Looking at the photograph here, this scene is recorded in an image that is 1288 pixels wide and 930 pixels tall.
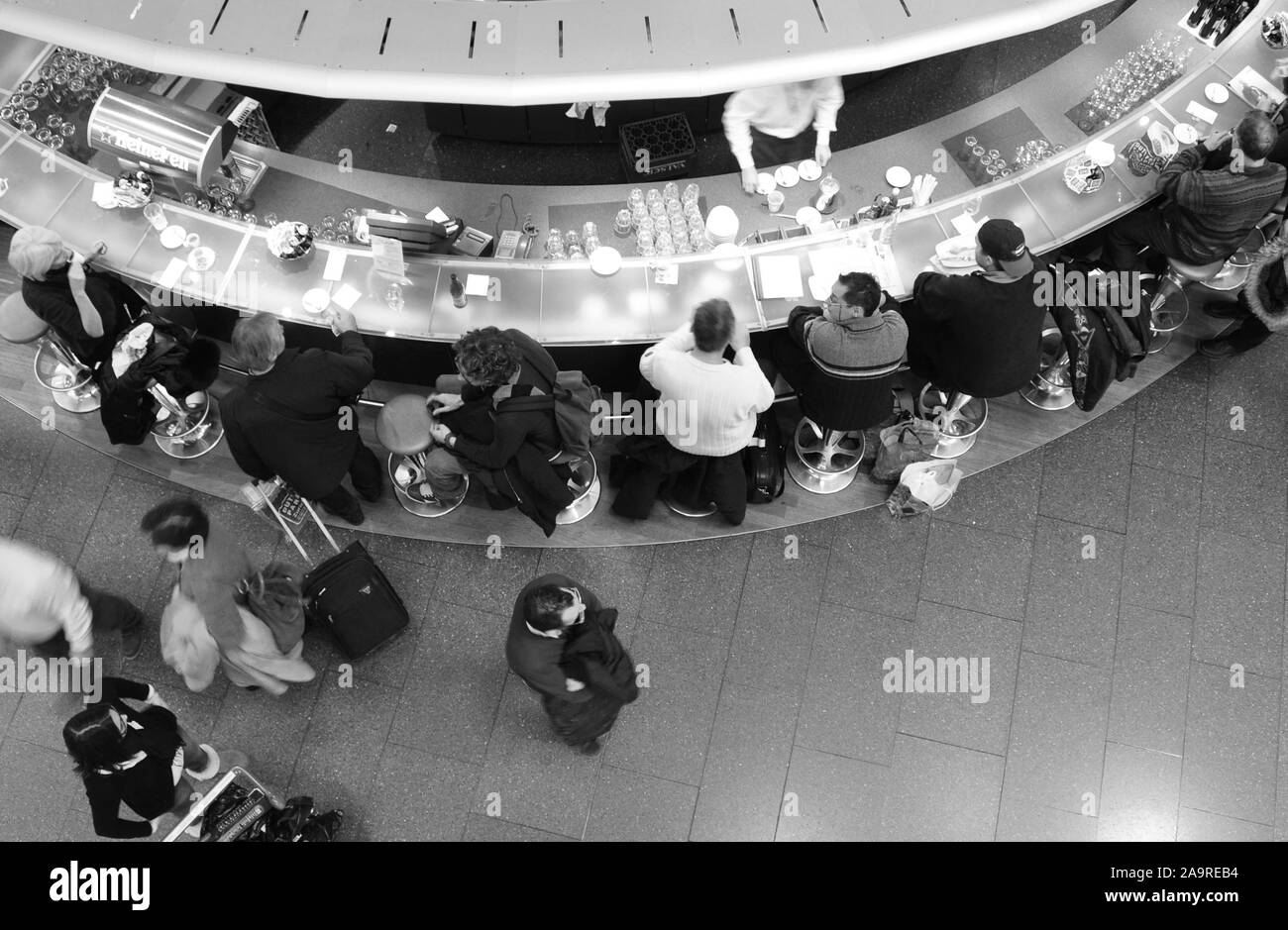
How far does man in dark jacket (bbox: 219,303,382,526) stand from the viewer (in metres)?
4.46

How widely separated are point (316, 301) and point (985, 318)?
3306 mm

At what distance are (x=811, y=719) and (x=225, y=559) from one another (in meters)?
2.99

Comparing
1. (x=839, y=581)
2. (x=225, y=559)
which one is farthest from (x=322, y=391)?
(x=839, y=581)

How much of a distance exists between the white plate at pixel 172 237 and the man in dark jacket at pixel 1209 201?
5018 millimetres

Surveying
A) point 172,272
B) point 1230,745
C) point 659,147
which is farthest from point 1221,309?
point 172,272

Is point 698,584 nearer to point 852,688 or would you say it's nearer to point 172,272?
point 852,688

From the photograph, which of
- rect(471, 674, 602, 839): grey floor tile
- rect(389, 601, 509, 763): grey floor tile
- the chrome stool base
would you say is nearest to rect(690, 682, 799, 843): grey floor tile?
rect(471, 674, 602, 839): grey floor tile

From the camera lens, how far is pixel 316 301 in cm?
510

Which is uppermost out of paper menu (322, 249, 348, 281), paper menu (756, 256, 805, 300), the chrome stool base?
paper menu (322, 249, 348, 281)

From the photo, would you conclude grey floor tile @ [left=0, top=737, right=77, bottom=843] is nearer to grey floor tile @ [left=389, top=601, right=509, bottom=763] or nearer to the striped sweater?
grey floor tile @ [left=389, top=601, right=509, bottom=763]

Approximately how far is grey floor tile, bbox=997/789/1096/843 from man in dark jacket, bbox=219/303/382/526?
149 inches

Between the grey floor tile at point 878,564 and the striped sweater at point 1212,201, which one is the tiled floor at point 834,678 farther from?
the striped sweater at point 1212,201

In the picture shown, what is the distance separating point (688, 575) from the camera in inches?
218
